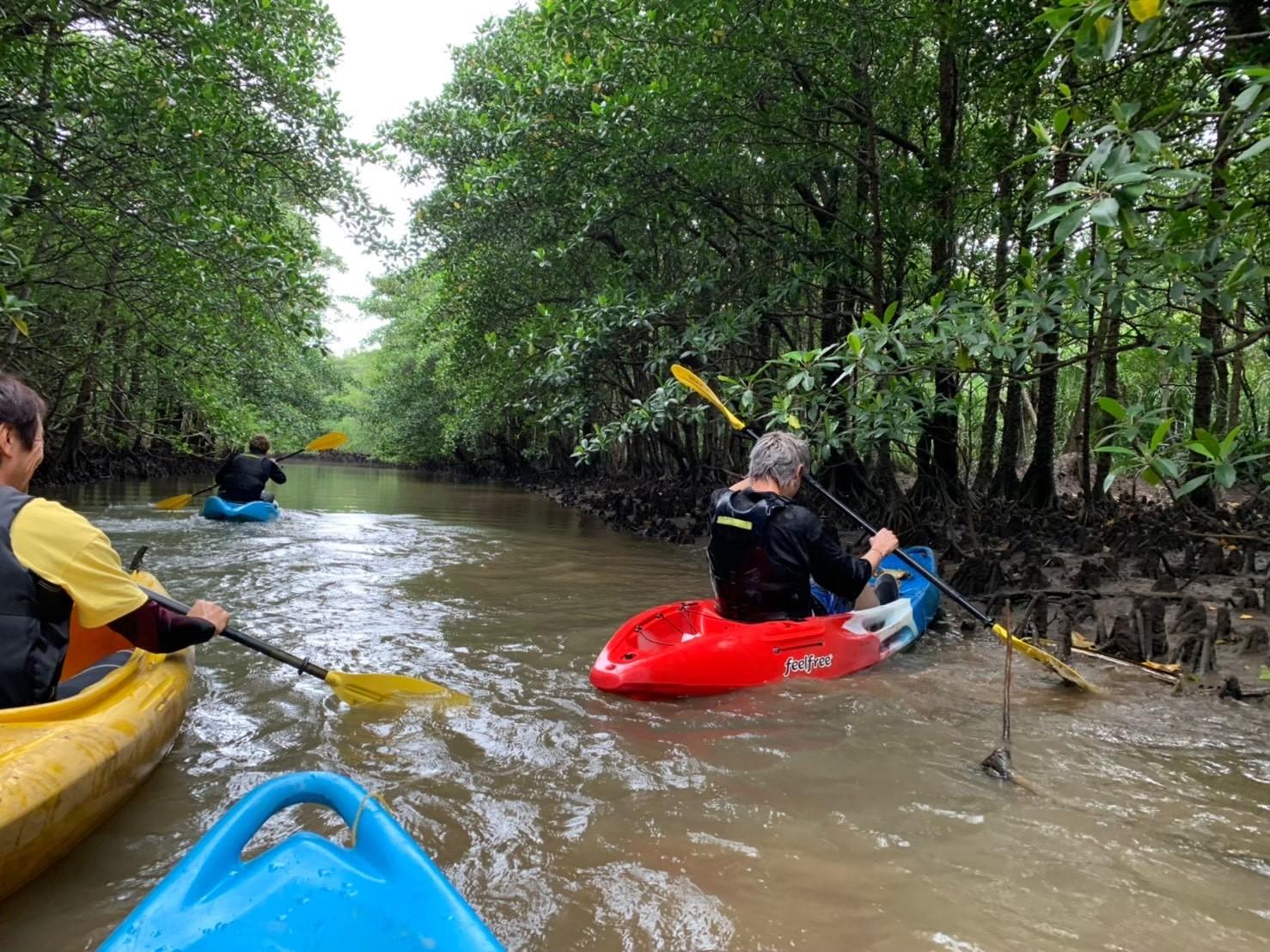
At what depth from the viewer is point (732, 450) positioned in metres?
13.5

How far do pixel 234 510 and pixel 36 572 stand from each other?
8.49 metres

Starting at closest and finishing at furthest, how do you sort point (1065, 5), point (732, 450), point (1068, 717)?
point (1065, 5) < point (1068, 717) < point (732, 450)

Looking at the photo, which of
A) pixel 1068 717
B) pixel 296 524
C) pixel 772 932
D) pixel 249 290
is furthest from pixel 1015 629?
pixel 296 524

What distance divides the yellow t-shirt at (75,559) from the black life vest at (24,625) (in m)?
0.02

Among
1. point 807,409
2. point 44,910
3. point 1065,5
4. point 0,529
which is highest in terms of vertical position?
point 1065,5

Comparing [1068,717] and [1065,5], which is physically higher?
[1065,5]

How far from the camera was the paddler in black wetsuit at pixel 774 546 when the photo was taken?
4.05 m

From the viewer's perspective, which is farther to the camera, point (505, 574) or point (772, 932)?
point (505, 574)

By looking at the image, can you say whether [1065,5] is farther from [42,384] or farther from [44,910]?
[42,384]

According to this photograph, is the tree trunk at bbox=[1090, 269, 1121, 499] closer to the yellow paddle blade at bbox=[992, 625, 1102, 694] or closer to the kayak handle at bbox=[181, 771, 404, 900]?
the yellow paddle blade at bbox=[992, 625, 1102, 694]

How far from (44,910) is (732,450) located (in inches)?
472

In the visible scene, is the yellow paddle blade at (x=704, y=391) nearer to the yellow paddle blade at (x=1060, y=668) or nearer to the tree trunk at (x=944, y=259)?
the yellow paddle blade at (x=1060, y=668)

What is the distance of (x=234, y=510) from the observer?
992 centimetres

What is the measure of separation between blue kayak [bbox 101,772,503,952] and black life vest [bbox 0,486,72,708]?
1403mm
